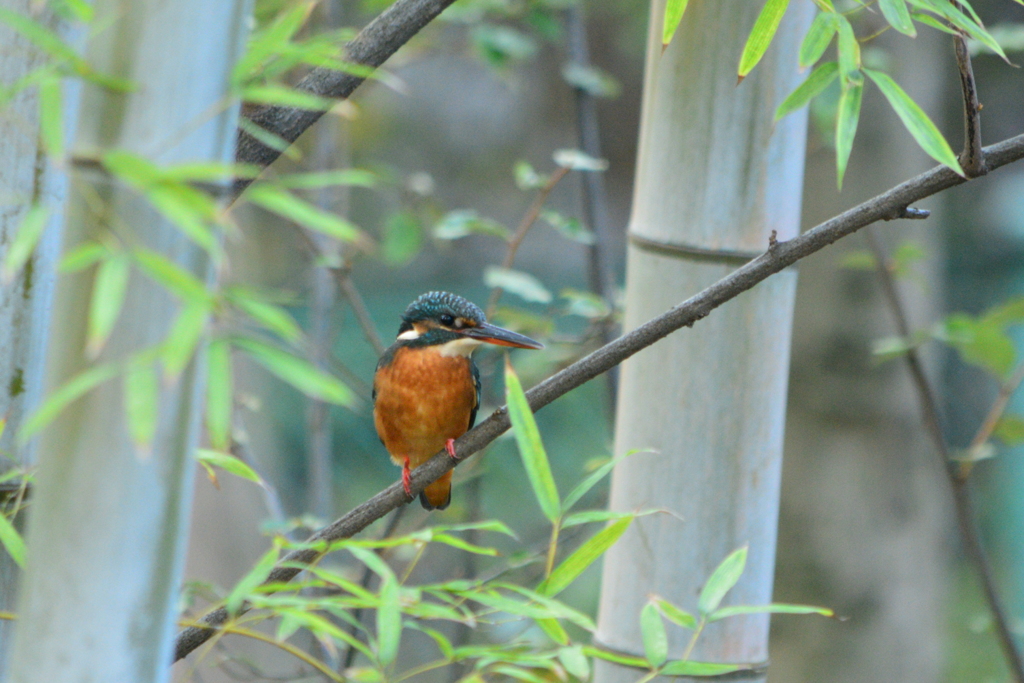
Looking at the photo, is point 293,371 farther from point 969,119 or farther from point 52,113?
point 969,119

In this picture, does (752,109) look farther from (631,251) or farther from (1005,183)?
(1005,183)

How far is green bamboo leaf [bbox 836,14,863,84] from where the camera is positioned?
91 cm

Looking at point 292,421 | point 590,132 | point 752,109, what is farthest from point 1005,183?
point 752,109

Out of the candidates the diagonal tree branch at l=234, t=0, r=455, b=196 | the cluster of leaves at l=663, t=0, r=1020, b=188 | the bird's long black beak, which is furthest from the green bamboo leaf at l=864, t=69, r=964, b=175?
the bird's long black beak

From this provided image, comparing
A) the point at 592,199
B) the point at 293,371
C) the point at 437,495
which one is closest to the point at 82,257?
the point at 293,371

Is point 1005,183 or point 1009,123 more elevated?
point 1009,123

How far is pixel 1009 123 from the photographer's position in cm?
660

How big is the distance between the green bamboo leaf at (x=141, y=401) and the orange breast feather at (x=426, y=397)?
1418mm

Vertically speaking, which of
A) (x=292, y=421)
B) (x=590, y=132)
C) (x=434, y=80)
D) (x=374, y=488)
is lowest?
(x=374, y=488)

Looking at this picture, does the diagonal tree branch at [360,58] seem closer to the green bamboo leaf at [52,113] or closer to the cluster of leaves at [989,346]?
the green bamboo leaf at [52,113]

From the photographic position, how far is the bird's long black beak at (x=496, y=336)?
174cm

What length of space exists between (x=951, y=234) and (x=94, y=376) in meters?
5.54

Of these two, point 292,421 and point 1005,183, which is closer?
point 292,421

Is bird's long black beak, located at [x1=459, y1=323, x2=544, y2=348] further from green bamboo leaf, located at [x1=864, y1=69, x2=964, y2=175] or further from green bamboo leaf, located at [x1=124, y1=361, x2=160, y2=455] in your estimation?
green bamboo leaf, located at [x1=124, y1=361, x2=160, y2=455]
